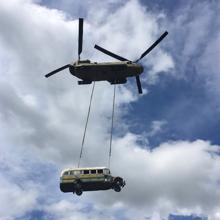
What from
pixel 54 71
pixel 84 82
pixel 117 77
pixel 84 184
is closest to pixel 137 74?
pixel 117 77

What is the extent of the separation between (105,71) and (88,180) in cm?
1095

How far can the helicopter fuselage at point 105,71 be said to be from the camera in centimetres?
4141

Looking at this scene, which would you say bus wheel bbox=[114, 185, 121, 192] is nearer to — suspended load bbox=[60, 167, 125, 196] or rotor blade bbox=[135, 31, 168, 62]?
suspended load bbox=[60, 167, 125, 196]

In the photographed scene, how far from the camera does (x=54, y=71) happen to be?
45.5m

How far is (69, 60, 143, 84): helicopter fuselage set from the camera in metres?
41.4

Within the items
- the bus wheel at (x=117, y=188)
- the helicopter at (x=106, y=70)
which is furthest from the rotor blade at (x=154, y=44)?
the bus wheel at (x=117, y=188)

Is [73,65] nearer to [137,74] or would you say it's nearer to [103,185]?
[137,74]

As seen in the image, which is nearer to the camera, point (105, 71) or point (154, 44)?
point (105, 71)

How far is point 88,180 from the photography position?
3922cm

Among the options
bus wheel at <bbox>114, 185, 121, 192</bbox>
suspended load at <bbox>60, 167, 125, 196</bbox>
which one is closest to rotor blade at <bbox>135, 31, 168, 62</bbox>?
suspended load at <bbox>60, 167, 125, 196</bbox>

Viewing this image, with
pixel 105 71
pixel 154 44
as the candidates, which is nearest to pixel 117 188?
pixel 105 71

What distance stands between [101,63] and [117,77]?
2214 mm

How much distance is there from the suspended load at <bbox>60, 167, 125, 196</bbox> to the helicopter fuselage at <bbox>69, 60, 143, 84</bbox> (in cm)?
914

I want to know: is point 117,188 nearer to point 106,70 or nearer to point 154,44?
point 106,70
